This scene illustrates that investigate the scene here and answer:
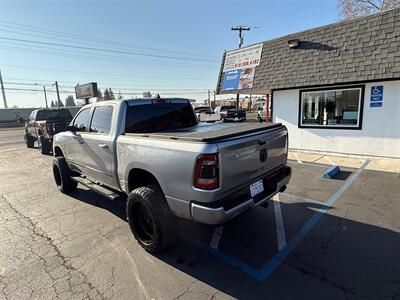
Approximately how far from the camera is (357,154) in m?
8.36

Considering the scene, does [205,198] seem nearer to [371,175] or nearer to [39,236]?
[39,236]

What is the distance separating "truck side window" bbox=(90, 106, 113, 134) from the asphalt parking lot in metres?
1.65

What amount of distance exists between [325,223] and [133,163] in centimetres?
318

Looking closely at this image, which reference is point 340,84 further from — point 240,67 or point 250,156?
point 250,156

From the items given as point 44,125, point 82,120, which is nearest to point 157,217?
point 82,120

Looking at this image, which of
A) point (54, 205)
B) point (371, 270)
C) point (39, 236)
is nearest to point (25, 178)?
point (54, 205)

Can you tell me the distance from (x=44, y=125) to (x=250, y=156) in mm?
11526

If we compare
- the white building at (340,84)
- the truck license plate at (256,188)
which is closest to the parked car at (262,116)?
the white building at (340,84)

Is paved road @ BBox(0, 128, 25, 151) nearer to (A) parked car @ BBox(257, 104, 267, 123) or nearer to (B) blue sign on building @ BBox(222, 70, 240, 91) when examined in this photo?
(B) blue sign on building @ BBox(222, 70, 240, 91)

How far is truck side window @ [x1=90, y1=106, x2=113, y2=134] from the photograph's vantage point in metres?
4.27

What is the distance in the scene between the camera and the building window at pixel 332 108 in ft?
27.0

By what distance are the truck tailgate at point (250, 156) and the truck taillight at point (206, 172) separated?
86 millimetres

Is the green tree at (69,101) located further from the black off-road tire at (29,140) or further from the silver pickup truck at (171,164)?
the silver pickup truck at (171,164)

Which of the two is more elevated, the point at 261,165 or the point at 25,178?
the point at 261,165
